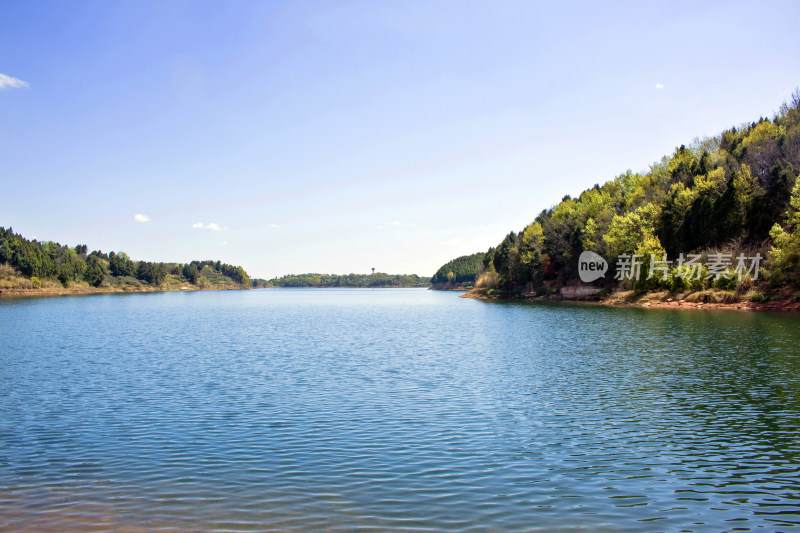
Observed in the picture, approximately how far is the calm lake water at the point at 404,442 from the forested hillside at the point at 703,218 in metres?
46.5

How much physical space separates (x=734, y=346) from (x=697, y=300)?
1843 inches

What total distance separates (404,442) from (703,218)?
83.1 m

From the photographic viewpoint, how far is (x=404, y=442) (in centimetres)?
1413

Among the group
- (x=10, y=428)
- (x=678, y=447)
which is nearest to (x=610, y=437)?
(x=678, y=447)

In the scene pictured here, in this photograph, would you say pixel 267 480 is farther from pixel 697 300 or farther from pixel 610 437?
pixel 697 300

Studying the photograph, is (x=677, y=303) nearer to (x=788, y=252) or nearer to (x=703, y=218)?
(x=703, y=218)

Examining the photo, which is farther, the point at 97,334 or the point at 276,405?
the point at 97,334

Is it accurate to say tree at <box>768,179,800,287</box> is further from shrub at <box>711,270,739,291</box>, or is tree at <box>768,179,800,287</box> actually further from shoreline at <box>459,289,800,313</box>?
shrub at <box>711,270,739,291</box>

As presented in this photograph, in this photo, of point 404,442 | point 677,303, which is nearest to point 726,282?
point 677,303

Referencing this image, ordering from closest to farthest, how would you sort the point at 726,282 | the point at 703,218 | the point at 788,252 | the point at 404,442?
the point at 404,442 < the point at 788,252 < the point at 726,282 < the point at 703,218

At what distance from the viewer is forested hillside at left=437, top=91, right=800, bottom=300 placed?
6989 centimetres

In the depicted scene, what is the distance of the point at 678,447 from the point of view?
13719 mm

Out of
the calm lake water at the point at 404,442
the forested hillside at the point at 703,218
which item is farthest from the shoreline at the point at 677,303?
the calm lake water at the point at 404,442

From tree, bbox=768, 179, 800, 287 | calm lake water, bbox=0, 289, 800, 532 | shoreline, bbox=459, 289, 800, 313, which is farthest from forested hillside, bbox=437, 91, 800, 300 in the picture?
calm lake water, bbox=0, 289, 800, 532
